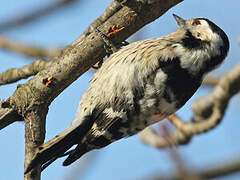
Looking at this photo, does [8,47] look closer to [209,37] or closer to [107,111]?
[107,111]

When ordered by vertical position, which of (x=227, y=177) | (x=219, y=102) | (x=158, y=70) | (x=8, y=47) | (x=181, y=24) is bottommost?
(x=227, y=177)

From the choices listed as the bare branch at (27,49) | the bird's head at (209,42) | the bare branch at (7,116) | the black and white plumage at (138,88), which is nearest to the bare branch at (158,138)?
the black and white plumage at (138,88)

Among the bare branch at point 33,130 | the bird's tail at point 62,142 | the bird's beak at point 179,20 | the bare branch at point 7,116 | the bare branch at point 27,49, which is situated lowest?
the bird's tail at point 62,142

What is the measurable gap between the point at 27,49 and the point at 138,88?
67.9 inches

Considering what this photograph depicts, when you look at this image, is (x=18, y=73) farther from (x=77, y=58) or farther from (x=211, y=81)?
(x=211, y=81)

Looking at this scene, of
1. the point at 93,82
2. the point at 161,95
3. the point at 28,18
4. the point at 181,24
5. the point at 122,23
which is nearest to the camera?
the point at 122,23

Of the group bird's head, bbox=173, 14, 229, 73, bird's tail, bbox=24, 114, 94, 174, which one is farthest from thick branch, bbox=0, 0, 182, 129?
bird's head, bbox=173, 14, 229, 73

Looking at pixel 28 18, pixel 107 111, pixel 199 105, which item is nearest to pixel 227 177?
pixel 199 105

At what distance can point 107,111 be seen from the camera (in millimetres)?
3654

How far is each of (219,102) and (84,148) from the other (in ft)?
3.99

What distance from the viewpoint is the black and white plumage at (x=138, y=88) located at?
3.61m

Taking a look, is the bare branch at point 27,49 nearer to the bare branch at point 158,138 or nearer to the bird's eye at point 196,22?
the bare branch at point 158,138

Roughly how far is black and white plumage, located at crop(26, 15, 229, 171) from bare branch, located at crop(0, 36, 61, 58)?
1.07m

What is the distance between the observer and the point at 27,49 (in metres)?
4.80
